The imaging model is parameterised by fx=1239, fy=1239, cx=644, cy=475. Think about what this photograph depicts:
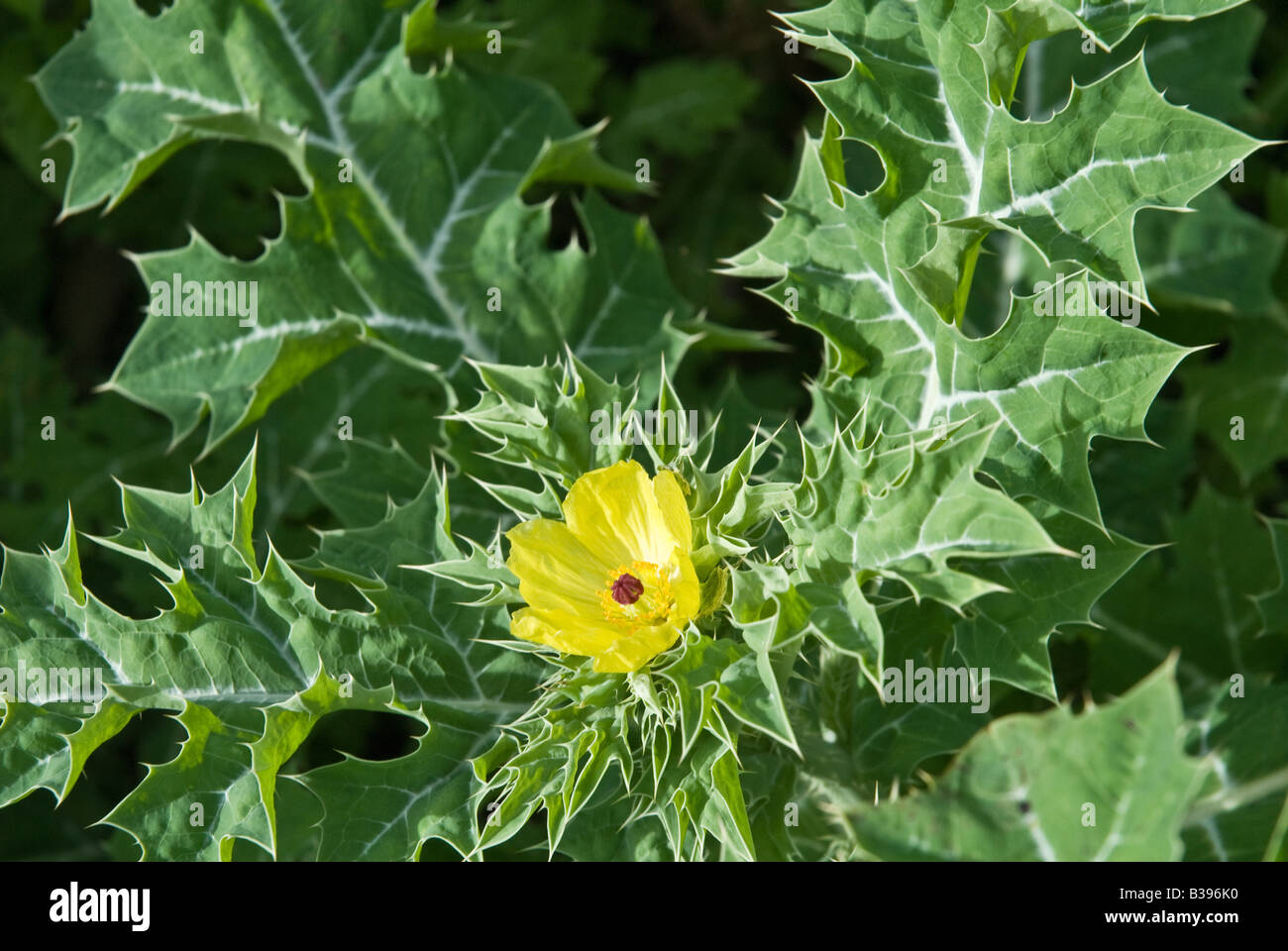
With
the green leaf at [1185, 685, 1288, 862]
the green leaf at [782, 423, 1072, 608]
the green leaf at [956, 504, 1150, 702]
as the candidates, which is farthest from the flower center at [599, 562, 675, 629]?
the green leaf at [1185, 685, 1288, 862]

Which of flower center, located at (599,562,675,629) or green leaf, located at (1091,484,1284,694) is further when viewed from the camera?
green leaf, located at (1091,484,1284,694)

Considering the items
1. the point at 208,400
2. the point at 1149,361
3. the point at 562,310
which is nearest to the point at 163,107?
the point at 208,400

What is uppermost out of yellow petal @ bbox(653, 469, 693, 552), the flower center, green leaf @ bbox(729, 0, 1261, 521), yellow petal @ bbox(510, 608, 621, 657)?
green leaf @ bbox(729, 0, 1261, 521)

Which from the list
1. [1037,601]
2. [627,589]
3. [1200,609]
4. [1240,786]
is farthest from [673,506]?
[1200,609]

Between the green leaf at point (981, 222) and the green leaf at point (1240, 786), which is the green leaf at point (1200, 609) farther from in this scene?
the green leaf at point (981, 222)

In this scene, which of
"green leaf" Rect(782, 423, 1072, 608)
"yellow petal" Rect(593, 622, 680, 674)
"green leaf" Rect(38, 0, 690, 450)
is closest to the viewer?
"green leaf" Rect(782, 423, 1072, 608)

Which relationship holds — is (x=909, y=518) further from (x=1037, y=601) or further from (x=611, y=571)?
(x=611, y=571)

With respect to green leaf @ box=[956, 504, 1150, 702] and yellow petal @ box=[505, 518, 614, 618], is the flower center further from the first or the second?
green leaf @ box=[956, 504, 1150, 702]

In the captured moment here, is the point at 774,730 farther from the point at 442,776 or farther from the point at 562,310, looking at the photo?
the point at 562,310
